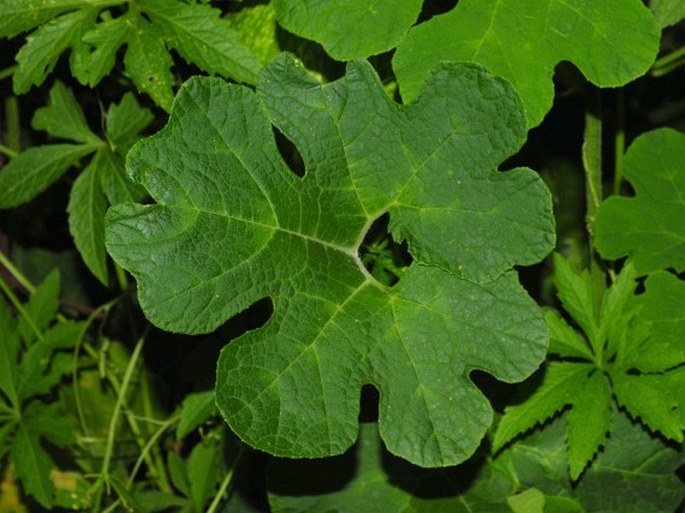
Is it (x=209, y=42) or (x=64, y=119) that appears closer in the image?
(x=209, y=42)

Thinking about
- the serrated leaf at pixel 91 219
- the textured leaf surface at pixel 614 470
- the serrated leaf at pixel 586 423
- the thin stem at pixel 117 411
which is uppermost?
the serrated leaf at pixel 91 219

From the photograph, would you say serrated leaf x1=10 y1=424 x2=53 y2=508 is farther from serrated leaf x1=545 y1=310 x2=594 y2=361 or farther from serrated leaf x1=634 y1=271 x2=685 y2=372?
serrated leaf x1=634 y1=271 x2=685 y2=372

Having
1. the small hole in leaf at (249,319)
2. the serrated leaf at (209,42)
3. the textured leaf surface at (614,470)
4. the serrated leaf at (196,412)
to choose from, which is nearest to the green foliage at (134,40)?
the serrated leaf at (209,42)

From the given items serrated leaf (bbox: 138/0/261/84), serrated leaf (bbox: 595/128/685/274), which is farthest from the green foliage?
serrated leaf (bbox: 595/128/685/274)

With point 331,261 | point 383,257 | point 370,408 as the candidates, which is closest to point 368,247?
→ point 383,257

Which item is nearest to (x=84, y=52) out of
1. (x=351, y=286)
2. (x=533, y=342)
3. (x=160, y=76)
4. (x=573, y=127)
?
(x=160, y=76)

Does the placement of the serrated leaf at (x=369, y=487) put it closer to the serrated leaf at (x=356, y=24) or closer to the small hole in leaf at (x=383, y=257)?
the small hole in leaf at (x=383, y=257)

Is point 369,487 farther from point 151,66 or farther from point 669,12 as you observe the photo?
point 669,12
